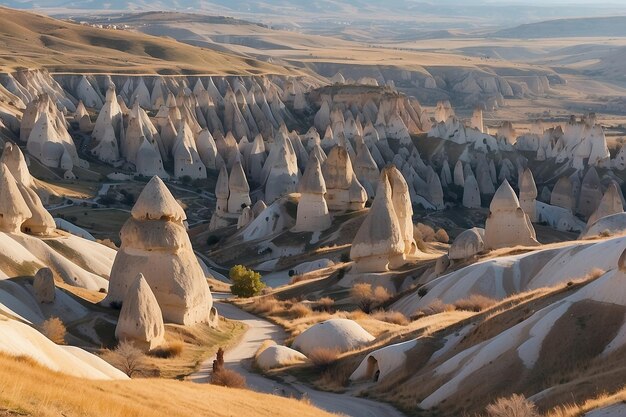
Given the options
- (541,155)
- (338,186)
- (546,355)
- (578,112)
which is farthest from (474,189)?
(578,112)

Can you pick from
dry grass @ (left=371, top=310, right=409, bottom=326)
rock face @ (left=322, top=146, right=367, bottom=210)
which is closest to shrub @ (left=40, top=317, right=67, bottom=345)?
dry grass @ (left=371, top=310, right=409, bottom=326)

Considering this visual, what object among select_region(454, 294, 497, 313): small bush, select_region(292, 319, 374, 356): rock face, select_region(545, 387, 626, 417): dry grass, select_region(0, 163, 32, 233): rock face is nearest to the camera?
select_region(545, 387, 626, 417): dry grass

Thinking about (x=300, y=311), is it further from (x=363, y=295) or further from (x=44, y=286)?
(x=44, y=286)

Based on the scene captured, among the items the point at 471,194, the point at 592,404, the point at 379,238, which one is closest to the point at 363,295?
the point at 379,238

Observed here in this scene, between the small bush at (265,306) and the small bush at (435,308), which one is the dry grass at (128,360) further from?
the small bush at (265,306)

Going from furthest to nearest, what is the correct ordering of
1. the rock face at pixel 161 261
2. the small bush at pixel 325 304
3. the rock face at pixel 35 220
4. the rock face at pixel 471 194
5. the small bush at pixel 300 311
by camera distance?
1. the rock face at pixel 471 194
2. the small bush at pixel 325 304
3. the rock face at pixel 35 220
4. the small bush at pixel 300 311
5. the rock face at pixel 161 261

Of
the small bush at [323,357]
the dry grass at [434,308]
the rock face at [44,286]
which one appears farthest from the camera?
the dry grass at [434,308]

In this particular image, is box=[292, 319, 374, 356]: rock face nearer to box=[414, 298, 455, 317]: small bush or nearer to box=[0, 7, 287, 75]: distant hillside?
box=[414, 298, 455, 317]: small bush

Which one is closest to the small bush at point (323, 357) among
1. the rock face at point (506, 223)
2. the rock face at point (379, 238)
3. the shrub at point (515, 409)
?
the shrub at point (515, 409)
